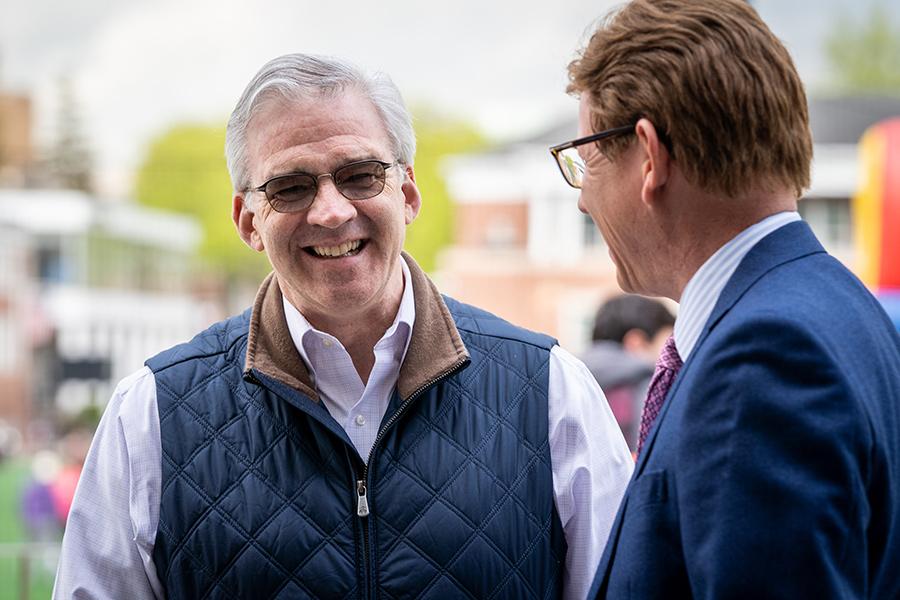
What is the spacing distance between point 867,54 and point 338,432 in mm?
54590

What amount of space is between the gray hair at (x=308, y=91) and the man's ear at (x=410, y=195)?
3 centimetres

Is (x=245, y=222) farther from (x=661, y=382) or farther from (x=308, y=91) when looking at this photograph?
(x=661, y=382)

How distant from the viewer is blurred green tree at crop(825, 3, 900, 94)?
5112 cm

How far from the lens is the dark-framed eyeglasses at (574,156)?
5.19 feet

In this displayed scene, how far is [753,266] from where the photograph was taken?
147cm

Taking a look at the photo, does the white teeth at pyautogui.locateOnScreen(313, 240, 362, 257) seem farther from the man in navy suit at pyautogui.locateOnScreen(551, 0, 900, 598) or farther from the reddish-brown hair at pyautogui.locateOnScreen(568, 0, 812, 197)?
the reddish-brown hair at pyautogui.locateOnScreen(568, 0, 812, 197)

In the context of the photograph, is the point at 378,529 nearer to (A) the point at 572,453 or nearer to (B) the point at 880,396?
(A) the point at 572,453

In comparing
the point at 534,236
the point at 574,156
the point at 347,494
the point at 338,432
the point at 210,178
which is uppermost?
the point at 210,178

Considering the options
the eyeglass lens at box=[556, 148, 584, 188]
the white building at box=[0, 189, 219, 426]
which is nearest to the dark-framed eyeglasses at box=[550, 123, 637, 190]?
the eyeglass lens at box=[556, 148, 584, 188]

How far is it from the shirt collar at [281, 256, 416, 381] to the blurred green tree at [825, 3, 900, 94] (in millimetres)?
52285

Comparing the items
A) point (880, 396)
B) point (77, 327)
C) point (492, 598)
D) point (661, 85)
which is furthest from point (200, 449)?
point (77, 327)

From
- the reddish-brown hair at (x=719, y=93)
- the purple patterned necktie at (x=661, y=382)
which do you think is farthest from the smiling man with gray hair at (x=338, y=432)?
the reddish-brown hair at (x=719, y=93)

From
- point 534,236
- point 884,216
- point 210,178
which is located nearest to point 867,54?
point 534,236

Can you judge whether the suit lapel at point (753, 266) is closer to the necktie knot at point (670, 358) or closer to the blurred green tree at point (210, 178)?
the necktie knot at point (670, 358)
